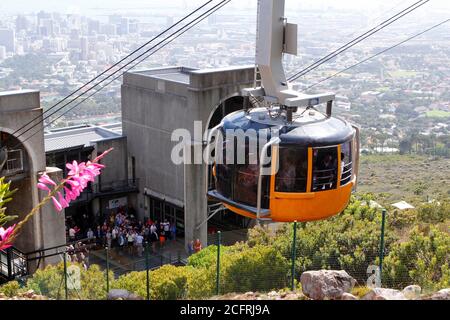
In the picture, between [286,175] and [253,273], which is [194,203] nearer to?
[253,273]

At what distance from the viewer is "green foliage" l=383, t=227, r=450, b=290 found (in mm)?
14789

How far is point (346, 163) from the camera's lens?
12273 mm

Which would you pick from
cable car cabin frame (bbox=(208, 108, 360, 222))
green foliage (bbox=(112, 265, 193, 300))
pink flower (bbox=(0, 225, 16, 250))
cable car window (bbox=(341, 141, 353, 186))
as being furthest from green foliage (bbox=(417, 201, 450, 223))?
pink flower (bbox=(0, 225, 16, 250))

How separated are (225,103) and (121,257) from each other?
737 cm

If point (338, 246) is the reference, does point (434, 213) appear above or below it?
below

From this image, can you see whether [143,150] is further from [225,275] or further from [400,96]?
[400,96]

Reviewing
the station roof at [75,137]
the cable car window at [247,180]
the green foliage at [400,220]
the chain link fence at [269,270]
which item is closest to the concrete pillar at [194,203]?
the station roof at [75,137]

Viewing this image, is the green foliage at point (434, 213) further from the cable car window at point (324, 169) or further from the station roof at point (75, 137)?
the station roof at point (75, 137)

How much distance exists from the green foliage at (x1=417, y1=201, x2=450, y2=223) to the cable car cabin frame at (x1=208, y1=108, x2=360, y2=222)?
12427mm

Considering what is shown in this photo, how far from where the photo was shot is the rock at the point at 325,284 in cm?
1164

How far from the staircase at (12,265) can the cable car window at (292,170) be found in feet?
39.3

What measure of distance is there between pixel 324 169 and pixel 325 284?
208cm

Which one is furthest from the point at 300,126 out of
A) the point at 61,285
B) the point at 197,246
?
the point at 197,246

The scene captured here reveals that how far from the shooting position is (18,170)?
22.7 m
